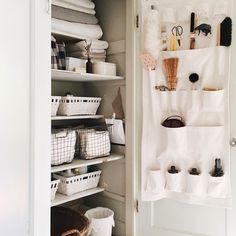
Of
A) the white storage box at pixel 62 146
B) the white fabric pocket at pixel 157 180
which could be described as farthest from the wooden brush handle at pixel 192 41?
the white storage box at pixel 62 146

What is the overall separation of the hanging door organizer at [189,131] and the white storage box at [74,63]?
0.44 metres

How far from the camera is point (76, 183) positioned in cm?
189

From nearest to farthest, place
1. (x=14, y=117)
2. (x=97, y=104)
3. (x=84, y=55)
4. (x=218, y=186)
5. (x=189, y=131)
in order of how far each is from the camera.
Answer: (x=14, y=117) → (x=218, y=186) → (x=189, y=131) → (x=84, y=55) → (x=97, y=104)

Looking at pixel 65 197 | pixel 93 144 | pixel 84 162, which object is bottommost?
pixel 65 197

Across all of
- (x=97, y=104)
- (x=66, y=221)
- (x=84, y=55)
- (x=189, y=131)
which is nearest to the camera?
(x=189, y=131)

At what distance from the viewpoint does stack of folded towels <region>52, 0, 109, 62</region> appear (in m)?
1.80

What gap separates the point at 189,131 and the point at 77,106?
78 cm

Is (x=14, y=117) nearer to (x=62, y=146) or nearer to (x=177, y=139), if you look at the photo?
(x=62, y=146)

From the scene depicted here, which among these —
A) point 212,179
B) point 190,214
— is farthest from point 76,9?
point 190,214

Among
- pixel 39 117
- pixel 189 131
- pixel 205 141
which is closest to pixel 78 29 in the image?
pixel 39 117

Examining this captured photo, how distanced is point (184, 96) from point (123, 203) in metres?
0.91

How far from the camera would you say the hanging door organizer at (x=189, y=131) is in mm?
1628

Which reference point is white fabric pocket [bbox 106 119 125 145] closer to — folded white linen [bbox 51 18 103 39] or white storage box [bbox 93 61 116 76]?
white storage box [bbox 93 61 116 76]

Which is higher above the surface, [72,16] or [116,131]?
[72,16]
